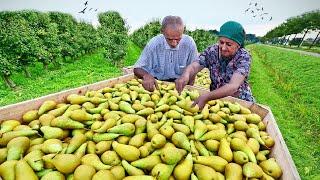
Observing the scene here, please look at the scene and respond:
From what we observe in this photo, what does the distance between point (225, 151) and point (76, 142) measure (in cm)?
145

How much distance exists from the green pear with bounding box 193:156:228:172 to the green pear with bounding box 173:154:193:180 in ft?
0.40

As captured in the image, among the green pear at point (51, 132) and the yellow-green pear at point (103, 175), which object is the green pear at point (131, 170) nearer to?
the yellow-green pear at point (103, 175)

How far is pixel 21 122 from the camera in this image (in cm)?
355

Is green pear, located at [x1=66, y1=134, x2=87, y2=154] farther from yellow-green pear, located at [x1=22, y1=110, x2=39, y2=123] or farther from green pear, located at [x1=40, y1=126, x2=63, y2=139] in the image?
yellow-green pear, located at [x1=22, y1=110, x2=39, y2=123]

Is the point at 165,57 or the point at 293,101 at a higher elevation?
the point at 165,57

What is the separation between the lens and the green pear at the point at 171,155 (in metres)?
2.60

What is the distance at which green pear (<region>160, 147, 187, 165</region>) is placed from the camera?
8.52 feet

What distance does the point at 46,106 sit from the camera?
367 cm

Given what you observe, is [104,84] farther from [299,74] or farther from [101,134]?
[299,74]

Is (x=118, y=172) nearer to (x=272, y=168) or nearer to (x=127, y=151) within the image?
(x=127, y=151)

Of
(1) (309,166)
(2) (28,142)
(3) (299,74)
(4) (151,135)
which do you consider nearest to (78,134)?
(2) (28,142)

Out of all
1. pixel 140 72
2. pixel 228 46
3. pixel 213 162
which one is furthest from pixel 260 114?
pixel 140 72

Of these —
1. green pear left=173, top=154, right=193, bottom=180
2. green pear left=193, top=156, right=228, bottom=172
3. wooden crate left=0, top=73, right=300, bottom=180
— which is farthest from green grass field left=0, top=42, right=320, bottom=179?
green pear left=173, top=154, right=193, bottom=180

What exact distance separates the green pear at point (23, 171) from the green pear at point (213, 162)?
1400mm
